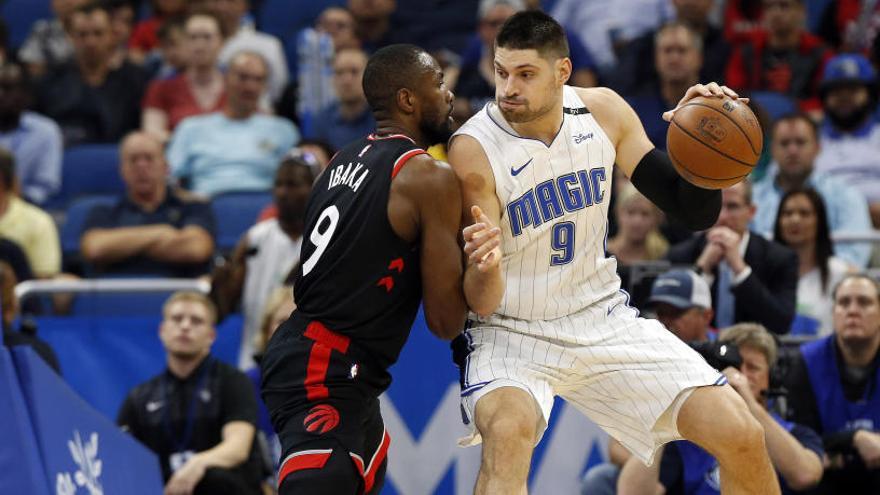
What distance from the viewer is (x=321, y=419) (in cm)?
542

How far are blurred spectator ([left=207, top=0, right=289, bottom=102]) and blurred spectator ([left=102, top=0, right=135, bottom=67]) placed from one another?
0.86 meters

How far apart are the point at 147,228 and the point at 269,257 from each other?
109 centimetres

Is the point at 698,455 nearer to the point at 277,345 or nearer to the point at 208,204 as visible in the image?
the point at 277,345

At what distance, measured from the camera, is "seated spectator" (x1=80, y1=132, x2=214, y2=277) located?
9.78 metres

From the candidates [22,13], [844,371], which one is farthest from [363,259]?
[22,13]

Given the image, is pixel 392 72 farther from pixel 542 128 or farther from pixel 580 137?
pixel 580 137

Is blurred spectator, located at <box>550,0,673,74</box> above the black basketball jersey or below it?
above

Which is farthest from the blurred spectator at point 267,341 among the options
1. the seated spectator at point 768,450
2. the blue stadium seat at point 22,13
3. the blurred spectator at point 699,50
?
the blue stadium seat at point 22,13

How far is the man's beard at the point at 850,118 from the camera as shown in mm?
10531

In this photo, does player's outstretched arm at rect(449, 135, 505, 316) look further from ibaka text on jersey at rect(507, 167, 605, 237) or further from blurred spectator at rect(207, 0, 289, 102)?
blurred spectator at rect(207, 0, 289, 102)

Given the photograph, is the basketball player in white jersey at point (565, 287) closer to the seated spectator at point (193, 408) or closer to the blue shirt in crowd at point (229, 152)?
the seated spectator at point (193, 408)

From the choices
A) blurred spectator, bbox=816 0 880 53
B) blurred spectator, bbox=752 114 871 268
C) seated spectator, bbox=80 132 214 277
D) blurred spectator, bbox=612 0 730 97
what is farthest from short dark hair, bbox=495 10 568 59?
blurred spectator, bbox=816 0 880 53

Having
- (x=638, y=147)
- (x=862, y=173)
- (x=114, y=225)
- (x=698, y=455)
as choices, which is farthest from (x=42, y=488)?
(x=862, y=173)

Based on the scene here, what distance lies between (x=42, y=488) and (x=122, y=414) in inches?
105
